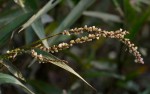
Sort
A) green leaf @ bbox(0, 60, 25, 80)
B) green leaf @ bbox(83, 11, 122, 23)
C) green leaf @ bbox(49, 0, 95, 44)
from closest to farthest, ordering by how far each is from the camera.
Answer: green leaf @ bbox(0, 60, 25, 80)
green leaf @ bbox(49, 0, 95, 44)
green leaf @ bbox(83, 11, 122, 23)

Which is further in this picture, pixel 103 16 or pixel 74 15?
pixel 103 16

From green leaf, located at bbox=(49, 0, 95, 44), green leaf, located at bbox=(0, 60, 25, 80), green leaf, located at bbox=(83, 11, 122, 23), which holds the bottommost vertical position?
green leaf, located at bbox=(0, 60, 25, 80)

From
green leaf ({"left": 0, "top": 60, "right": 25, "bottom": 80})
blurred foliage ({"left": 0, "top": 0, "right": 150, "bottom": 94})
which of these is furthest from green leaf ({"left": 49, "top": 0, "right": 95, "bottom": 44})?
green leaf ({"left": 0, "top": 60, "right": 25, "bottom": 80})

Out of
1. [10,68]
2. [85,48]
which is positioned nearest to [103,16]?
[85,48]

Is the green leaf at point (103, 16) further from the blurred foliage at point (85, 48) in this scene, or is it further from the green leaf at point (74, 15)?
the green leaf at point (74, 15)

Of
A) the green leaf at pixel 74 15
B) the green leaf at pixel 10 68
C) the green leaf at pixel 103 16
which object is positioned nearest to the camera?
Result: the green leaf at pixel 10 68

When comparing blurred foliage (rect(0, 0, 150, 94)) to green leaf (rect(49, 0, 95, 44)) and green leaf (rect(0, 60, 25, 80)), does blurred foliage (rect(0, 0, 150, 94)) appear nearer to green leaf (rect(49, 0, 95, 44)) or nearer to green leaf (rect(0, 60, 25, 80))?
green leaf (rect(49, 0, 95, 44))

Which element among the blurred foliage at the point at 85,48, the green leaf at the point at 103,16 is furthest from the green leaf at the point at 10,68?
the green leaf at the point at 103,16

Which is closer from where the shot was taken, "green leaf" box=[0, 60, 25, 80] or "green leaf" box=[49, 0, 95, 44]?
"green leaf" box=[0, 60, 25, 80]

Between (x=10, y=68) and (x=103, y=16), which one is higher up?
(x=103, y=16)

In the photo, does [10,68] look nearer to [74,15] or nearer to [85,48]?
[74,15]

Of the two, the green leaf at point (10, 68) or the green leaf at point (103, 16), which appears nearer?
the green leaf at point (10, 68)

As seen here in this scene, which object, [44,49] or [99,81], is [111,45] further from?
[44,49]
